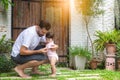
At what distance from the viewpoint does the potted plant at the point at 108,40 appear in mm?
9914

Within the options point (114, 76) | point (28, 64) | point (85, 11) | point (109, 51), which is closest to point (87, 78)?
point (114, 76)

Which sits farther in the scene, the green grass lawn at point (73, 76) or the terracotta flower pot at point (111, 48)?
the terracotta flower pot at point (111, 48)

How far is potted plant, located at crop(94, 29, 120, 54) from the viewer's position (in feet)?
32.5

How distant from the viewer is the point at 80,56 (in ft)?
32.2

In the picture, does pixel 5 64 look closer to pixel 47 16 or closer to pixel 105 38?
pixel 47 16

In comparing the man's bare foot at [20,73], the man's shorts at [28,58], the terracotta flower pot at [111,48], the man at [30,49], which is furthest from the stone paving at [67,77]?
the terracotta flower pot at [111,48]

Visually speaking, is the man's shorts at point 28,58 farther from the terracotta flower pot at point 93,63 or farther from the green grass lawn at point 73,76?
the terracotta flower pot at point 93,63

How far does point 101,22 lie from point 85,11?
2.35ft

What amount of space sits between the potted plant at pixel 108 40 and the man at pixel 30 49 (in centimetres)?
248

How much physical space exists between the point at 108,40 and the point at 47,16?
186 cm

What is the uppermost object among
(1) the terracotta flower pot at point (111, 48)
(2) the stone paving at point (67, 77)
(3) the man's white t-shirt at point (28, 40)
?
(3) the man's white t-shirt at point (28, 40)

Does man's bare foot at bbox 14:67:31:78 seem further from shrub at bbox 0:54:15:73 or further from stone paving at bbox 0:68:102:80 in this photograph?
shrub at bbox 0:54:15:73

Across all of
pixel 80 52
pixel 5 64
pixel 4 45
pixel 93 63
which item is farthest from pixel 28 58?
pixel 93 63

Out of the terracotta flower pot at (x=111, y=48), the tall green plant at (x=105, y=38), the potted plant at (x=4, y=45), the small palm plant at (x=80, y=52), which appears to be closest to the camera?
the potted plant at (x=4, y=45)
